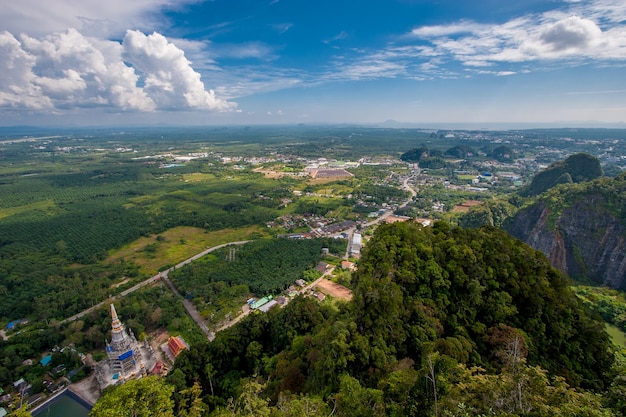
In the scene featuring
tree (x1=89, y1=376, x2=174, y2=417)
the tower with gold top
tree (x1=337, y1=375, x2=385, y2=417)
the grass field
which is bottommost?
the grass field

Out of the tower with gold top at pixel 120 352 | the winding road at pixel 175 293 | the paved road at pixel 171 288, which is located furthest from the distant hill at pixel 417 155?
the tower with gold top at pixel 120 352

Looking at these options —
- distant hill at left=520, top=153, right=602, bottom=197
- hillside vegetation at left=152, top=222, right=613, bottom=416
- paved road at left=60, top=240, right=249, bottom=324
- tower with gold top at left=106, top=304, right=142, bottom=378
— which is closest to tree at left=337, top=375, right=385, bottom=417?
hillside vegetation at left=152, top=222, right=613, bottom=416

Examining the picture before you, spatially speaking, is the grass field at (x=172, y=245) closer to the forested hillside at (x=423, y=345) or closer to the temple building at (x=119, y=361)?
the temple building at (x=119, y=361)

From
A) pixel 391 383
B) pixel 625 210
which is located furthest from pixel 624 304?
pixel 391 383

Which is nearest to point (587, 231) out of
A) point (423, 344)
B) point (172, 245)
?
point (423, 344)

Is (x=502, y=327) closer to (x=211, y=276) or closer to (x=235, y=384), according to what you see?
(x=235, y=384)

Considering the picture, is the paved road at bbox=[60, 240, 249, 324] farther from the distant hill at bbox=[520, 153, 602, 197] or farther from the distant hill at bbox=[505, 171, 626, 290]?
the distant hill at bbox=[520, 153, 602, 197]

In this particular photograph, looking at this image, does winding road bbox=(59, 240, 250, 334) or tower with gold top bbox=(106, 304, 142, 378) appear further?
winding road bbox=(59, 240, 250, 334)
